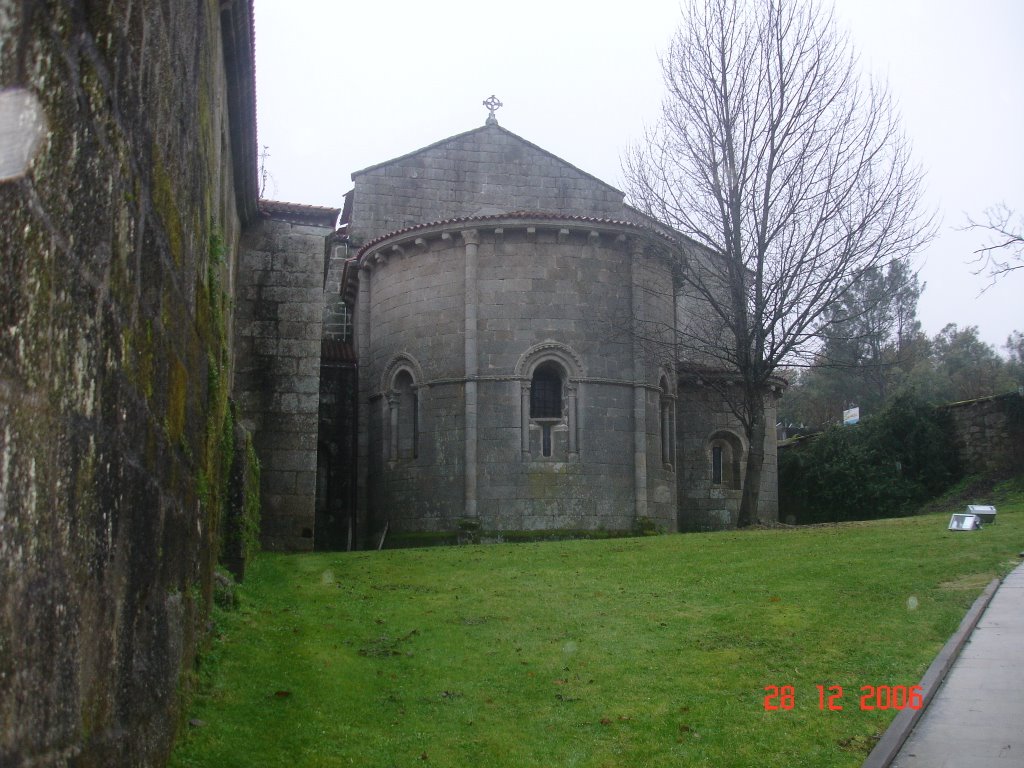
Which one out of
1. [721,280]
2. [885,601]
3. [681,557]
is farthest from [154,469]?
[721,280]

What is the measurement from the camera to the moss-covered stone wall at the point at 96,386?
101 inches

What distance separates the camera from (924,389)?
47.6 metres

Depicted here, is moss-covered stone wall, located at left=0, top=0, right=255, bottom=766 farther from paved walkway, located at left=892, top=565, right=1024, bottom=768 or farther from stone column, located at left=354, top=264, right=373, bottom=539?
stone column, located at left=354, top=264, right=373, bottom=539

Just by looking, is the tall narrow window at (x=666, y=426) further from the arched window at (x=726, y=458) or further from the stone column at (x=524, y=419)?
the stone column at (x=524, y=419)

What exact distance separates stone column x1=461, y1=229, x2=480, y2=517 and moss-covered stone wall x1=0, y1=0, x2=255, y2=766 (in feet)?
45.4

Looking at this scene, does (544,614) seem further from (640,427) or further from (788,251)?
(788,251)

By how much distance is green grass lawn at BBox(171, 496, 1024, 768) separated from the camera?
263 inches

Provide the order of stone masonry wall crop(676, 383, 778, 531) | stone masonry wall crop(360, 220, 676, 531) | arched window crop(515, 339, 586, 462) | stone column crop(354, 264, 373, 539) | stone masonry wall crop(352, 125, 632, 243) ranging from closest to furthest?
stone masonry wall crop(360, 220, 676, 531) → arched window crop(515, 339, 586, 462) → stone column crop(354, 264, 373, 539) → stone masonry wall crop(676, 383, 778, 531) → stone masonry wall crop(352, 125, 632, 243)

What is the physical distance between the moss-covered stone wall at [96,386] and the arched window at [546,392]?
1469cm

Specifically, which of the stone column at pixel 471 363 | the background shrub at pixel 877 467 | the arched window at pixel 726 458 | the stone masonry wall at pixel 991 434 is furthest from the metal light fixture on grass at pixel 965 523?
the stone masonry wall at pixel 991 434

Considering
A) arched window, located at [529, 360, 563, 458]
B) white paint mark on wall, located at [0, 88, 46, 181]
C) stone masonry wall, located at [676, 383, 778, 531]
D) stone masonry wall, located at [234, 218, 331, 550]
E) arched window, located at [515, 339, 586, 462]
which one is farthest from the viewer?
stone masonry wall, located at [676, 383, 778, 531]

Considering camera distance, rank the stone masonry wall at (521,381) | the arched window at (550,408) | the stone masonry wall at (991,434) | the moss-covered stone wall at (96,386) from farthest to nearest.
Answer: the stone masonry wall at (991,434) → the arched window at (550,408) → the stone masonry wall at (521,381) → the moss-covered stone wall at (96,386)

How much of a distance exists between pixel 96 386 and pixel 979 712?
20.2ft

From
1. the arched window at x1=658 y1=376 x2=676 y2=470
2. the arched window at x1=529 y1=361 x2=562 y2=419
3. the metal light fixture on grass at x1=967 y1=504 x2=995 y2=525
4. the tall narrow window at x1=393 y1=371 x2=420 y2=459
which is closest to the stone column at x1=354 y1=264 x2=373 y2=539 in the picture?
the tall narrow window at x1=393 y1=371 x2=420 y2=459
